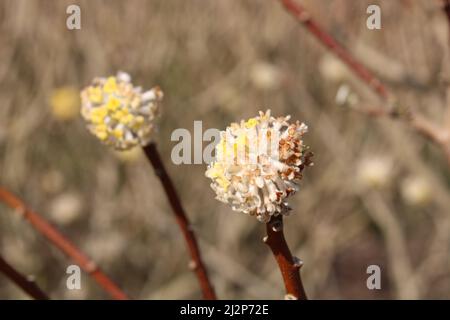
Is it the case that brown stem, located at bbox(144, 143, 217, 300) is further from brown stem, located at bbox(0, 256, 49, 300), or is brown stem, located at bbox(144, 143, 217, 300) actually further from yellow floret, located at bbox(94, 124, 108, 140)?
brown stem, located at bbox(0, 256, 49, 300)

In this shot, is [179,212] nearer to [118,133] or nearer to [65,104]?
[118,133]

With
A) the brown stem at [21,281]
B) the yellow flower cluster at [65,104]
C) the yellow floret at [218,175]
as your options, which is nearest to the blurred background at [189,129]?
the yellow flower cluster at [65,104]

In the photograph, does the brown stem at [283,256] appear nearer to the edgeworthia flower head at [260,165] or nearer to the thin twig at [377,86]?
the edgeworthia flower head at [260,165]

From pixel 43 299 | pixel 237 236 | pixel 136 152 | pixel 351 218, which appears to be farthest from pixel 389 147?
pixel 43 299

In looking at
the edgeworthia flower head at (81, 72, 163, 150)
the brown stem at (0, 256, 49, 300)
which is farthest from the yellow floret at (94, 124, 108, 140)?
the brown stem at (0, 256, 49, 300)

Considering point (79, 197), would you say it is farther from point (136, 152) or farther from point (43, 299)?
point (43, 299)
